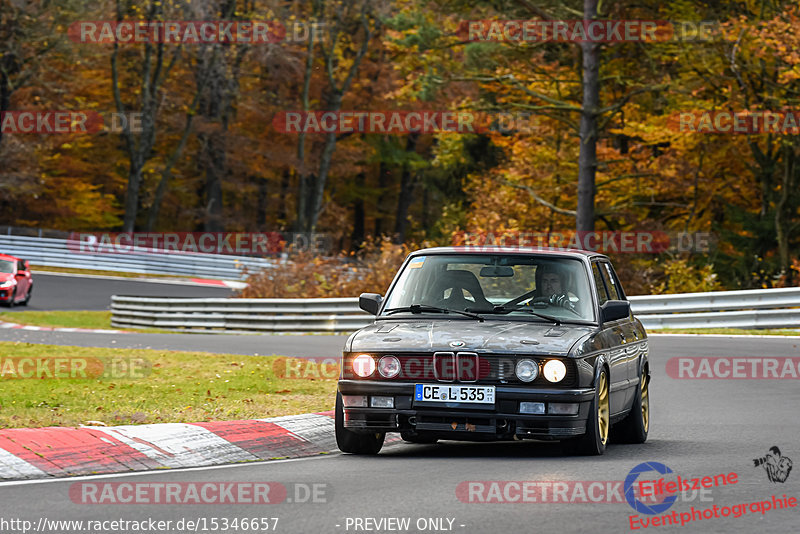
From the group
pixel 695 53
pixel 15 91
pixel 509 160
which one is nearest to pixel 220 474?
pixel 695 53

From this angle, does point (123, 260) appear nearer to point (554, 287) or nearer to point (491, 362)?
point (554, 287)

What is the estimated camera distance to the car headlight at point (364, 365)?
955 centimetres

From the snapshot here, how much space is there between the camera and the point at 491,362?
364 inches

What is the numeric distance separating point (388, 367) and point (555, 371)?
1.22 m

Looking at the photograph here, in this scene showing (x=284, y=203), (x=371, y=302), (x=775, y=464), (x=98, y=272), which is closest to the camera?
(x=775, y=464)

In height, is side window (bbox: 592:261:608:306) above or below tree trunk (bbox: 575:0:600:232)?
below

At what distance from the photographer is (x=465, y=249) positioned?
10.9 meters

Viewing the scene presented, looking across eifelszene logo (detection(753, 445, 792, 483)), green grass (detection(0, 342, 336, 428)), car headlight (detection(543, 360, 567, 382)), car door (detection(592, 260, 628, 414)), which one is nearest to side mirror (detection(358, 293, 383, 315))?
green grass (detection(0, 342, 336, 428))

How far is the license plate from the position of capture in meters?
9.24

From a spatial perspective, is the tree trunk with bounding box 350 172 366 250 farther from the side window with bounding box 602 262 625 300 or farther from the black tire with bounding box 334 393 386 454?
the black tire with bounding box 334 393 386 454

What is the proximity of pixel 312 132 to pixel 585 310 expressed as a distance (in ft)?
191

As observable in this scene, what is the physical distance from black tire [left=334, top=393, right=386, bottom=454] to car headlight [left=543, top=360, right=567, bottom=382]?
4.68 ft

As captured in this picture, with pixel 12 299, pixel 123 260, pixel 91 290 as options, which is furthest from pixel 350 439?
pixel 123 260

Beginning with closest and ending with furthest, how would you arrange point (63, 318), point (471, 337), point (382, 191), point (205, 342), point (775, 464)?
1. point (775, 464)
2. point (471, 337)
3. point (205, 342)
4. point (63, 318)
5. point (382, 191)
